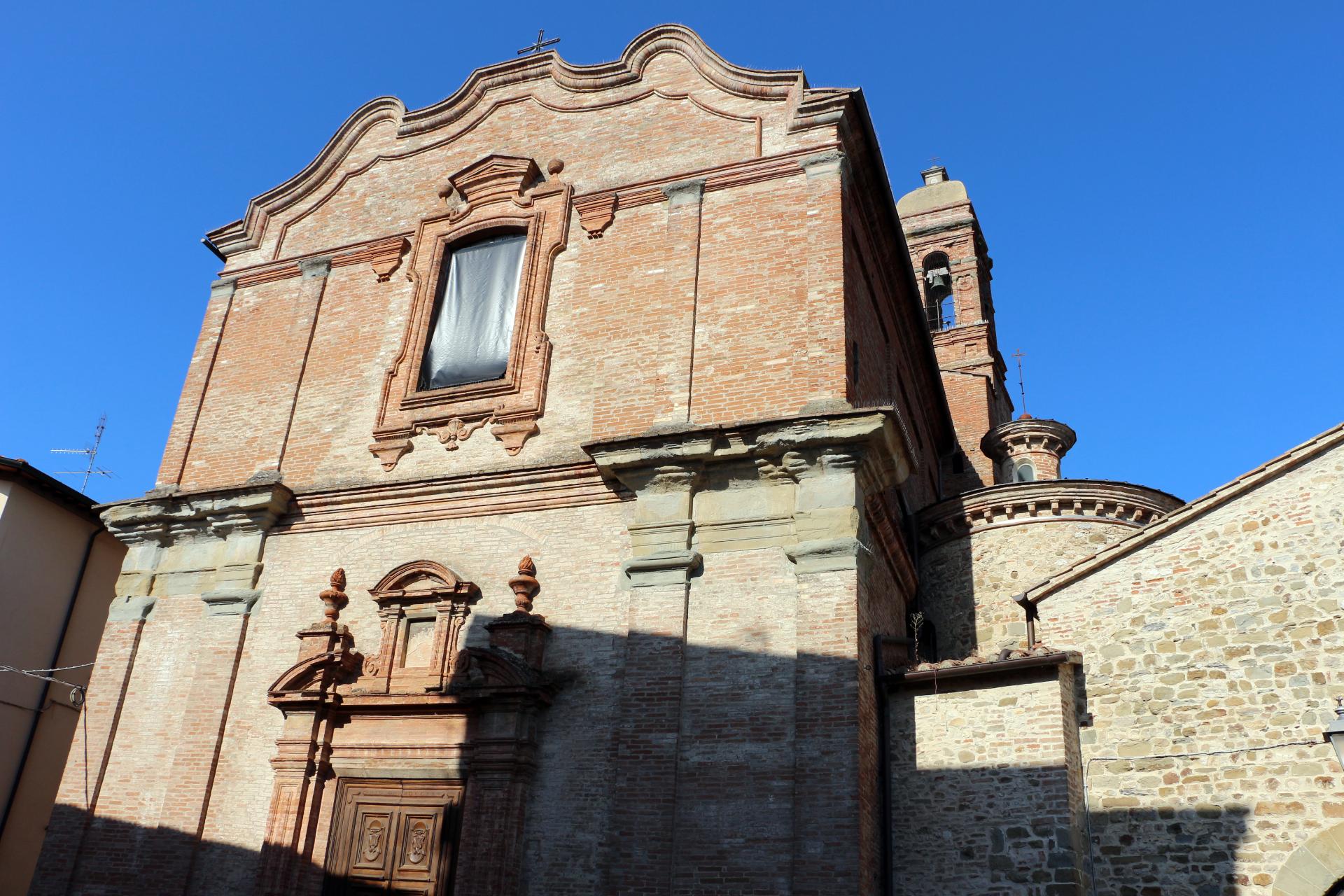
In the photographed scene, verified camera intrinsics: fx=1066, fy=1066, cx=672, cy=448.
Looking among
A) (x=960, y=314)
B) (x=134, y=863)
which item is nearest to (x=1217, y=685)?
(x=134, y=863)

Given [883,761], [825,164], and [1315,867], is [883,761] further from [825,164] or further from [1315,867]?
[825,164]

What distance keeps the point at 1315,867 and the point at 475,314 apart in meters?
10.4

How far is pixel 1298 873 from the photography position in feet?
29.1

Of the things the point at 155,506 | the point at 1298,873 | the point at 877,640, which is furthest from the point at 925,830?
the point at 155,506

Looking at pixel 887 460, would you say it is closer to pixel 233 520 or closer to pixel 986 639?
pixel 986 639

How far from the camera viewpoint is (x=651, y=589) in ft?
33.4

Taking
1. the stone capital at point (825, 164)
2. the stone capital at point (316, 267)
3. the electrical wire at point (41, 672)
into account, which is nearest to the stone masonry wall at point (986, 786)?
the stone capital at point (825, 164)

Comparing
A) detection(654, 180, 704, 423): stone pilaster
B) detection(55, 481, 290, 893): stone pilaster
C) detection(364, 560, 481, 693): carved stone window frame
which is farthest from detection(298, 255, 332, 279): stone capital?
detection(364, 560, 481, 693): carved stone window frame

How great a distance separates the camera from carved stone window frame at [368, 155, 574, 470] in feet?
40.3

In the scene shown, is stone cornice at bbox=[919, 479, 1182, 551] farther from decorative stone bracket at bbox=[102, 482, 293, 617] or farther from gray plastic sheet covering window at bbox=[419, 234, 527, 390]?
decorative stone bracket at bbox=[102, 482, 293, 617]

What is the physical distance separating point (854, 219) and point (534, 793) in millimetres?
7452

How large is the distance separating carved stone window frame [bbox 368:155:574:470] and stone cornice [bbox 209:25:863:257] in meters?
1.51

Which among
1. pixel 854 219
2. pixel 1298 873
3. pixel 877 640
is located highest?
pixel 854 219

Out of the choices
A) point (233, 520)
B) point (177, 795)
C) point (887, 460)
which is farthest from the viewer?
point (233, 520)
